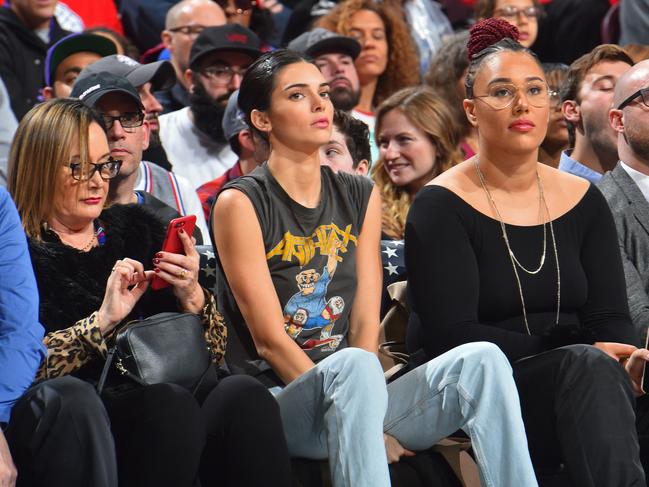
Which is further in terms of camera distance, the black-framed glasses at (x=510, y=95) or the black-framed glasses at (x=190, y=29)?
the black-framed glasses at (x=190, y=29)

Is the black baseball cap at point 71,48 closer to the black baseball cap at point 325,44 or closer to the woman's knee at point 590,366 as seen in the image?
the black baseball cap at point 325,44

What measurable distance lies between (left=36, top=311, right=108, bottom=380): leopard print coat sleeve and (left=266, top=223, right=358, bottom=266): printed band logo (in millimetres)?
637

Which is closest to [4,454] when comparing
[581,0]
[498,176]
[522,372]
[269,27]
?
[522,372]

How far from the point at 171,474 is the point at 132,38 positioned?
179 inches

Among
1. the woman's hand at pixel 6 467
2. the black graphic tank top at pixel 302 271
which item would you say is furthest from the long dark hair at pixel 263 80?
the woman's hand at pixel 6 467

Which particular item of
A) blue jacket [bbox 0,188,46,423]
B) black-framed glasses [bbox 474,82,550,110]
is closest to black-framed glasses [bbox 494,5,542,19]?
black-framed glasses [bbox 474,82,550,110]

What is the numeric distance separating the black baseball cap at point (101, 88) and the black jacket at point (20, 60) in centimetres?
149

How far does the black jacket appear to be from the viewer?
18.6 feet

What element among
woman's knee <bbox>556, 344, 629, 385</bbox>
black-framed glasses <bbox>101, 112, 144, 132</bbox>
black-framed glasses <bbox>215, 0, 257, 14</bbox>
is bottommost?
woman's knee <bbox>556, 344, 629, 385</bbox>

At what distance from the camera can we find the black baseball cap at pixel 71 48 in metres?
5.08

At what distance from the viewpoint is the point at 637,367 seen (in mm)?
3398

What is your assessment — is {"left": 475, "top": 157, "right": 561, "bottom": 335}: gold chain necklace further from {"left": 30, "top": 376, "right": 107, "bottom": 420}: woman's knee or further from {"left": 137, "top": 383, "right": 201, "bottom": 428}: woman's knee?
{"left": 30, "top": 376, "right": 107, "bottom": 420}: woman's knee

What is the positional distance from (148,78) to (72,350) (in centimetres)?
185

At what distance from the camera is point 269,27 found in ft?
22.4
